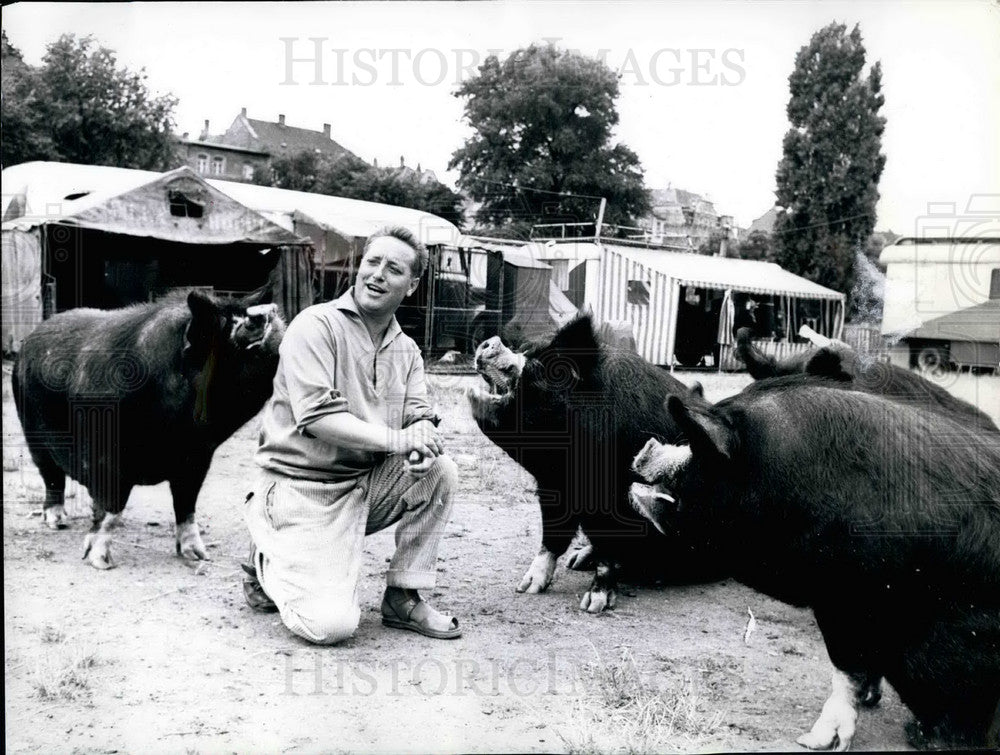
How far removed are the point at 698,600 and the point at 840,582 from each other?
63.6 inches

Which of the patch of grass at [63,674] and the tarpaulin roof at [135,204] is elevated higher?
the tarpaulin roof at [135,204]

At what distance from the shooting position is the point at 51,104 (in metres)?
4.03

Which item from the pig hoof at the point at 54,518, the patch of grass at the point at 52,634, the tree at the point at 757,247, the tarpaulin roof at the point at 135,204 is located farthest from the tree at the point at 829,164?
the pig hoof at the point at 54,518

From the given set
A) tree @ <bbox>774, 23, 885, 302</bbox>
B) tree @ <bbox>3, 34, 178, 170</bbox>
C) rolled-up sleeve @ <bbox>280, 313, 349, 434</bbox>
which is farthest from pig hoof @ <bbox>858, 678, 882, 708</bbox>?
tree @ <bbox>3, 34, 178, 170</bbox>

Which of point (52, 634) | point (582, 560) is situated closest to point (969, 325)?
point (582, 560)

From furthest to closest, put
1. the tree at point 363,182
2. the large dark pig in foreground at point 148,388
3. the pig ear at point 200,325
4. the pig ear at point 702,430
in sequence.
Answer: the tree at point 363,182 → the large dark pig in foreground at point 148,388 → the pig ear at point 200,325 → the pig ear at point 702,430

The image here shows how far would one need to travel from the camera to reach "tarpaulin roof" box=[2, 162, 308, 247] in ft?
13.3

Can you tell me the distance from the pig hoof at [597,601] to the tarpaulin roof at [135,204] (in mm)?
2560

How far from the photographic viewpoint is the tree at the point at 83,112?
3818 millimetres

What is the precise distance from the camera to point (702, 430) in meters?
2.56

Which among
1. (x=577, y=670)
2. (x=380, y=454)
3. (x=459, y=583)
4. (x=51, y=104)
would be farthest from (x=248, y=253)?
→ (x=577, y=670)

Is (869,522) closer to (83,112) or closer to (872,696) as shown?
(872,696)

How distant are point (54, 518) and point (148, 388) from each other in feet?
3.76

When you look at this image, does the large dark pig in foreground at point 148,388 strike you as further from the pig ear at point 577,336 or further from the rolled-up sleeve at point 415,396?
the pig ear at point 577,336
